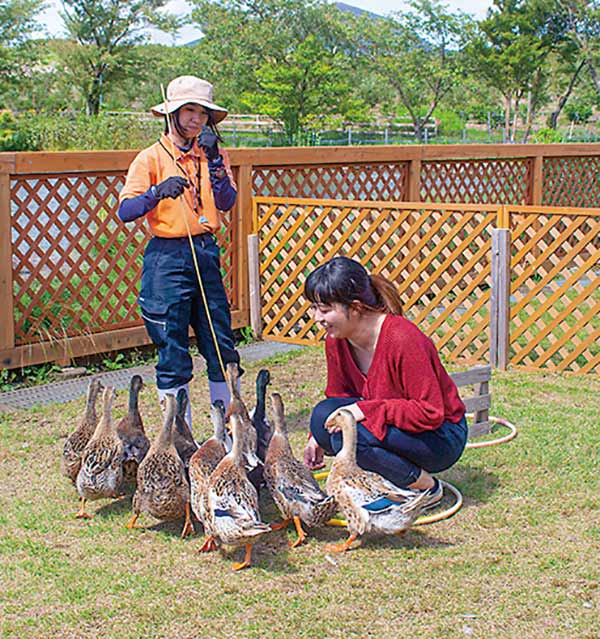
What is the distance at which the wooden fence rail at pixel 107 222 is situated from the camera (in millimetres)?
6293

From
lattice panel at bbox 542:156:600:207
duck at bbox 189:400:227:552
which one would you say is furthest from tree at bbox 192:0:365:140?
duck at bbox 189:400:227:552

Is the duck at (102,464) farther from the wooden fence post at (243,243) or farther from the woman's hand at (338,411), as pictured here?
the wooden fence post at (243,243)

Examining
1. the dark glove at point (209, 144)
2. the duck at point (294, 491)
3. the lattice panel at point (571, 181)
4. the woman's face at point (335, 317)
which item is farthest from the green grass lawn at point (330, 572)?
the lattice panel at point (571, 181)

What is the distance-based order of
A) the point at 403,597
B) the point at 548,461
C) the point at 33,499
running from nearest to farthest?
the point at 403,597, the point at 33,499, the point at 548,461

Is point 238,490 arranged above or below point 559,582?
above

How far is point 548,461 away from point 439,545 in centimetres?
120

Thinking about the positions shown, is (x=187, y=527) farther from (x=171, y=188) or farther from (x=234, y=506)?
(x=171, y=188)

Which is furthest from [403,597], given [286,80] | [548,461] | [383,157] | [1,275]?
[286,80]

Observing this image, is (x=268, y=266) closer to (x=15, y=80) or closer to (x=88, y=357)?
(x=88, y=357)

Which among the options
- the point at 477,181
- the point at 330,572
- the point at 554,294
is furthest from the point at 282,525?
the point at 477,181

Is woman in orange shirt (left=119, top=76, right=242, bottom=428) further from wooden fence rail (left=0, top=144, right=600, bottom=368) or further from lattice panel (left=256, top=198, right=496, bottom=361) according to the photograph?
lattice panel (left=256, top=198, right=496, bottom=361)

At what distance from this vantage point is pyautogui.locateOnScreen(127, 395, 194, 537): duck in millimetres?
3633

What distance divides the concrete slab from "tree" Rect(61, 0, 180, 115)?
45459mm

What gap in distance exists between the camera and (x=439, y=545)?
3.66 metres
